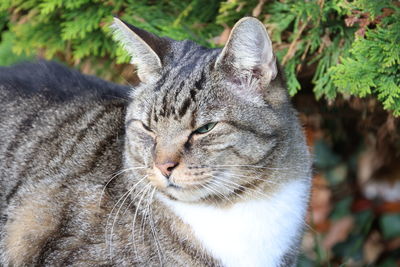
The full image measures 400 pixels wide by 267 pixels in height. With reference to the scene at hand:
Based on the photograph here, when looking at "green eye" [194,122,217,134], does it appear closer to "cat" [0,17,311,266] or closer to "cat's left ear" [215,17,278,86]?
"cat" [0,17,311,266]

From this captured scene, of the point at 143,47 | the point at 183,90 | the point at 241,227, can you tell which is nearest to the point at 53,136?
the point at 143,47

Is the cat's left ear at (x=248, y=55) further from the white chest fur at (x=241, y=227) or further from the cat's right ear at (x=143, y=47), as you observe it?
the white chest fur at (x=241, y=227)

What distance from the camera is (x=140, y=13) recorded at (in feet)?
12.1

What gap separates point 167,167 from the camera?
246 centimetres

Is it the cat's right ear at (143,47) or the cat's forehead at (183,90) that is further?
the cat's right ear at (143,47)

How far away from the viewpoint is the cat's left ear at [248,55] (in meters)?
2.46

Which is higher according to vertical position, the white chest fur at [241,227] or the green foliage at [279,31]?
the green foliage at [279,31]

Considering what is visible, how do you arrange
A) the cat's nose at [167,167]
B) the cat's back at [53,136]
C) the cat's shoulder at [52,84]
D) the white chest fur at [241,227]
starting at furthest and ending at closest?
the cat's shoulder at [52,84]
the cat's back at [53,136]
the white chest fur at [241,227]
the cat's nose at [167,167]

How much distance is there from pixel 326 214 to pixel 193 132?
2.48m

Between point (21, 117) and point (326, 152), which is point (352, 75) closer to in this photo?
point (21, 117)

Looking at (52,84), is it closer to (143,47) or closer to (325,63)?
(143,47)

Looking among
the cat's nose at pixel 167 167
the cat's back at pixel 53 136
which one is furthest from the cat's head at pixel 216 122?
the cat's back at pixel 53 136

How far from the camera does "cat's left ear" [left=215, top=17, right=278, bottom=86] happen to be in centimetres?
246

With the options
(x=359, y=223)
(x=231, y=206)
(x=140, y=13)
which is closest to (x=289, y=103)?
(x=231, y=206)
